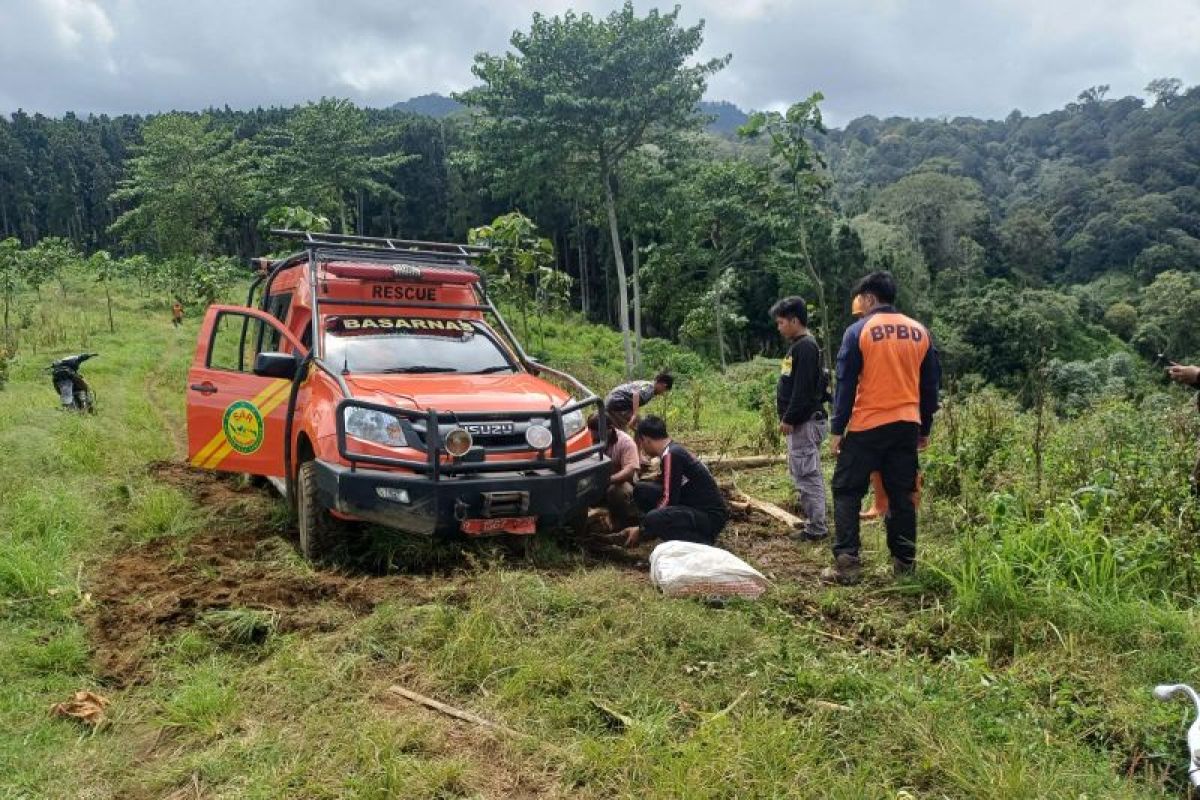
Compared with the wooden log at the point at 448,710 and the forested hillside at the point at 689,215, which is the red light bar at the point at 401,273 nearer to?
the wooden log at the point at 448,710

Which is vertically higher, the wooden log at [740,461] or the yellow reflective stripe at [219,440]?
the yellow reflective stripe at [219,440]

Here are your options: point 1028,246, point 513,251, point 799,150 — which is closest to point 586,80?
point 513,251

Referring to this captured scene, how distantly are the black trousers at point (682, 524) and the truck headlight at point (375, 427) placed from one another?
1.70 meters

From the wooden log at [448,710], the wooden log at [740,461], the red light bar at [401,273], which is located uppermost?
the red light bar at [401,273]

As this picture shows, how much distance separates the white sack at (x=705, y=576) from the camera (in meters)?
4.24

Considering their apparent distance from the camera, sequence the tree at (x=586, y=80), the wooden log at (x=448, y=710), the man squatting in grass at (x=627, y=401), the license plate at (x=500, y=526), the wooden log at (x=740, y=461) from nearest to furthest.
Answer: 1. the wooden log at (x=448, y=710)
2. the license plate at (x=500, y=526)
3. the man squatting in grass at (x=627, y=401)
4. the wooden log at (x=740, y=461)
5. the tree at (x=586, y=80)

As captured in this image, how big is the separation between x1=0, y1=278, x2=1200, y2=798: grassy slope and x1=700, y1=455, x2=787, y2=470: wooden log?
141 inches

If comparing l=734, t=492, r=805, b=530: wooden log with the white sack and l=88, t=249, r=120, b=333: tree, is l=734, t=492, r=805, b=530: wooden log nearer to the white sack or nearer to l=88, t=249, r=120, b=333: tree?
the white sack

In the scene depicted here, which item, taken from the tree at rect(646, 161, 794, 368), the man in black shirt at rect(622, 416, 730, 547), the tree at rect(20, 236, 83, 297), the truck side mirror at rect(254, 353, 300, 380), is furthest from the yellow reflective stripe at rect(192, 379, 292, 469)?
the tree at rect(20, 236, 83, 297)

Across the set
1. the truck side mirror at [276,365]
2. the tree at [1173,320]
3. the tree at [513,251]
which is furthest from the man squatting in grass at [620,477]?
the tree at [1173,320]

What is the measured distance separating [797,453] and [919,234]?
174 ft

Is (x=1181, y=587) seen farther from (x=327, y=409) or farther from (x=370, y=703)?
(x=327, y=409)

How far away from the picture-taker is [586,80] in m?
19.3

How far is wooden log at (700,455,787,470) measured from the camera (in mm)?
8290
